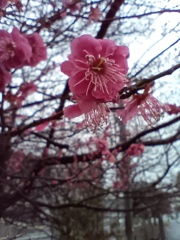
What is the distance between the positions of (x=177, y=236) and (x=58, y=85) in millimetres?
1612

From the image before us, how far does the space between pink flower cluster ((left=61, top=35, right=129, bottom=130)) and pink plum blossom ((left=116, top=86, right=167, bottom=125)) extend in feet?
0.19

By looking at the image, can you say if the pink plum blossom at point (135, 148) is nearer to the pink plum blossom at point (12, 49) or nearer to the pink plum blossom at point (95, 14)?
the pink plum blossom at point (95, 14)

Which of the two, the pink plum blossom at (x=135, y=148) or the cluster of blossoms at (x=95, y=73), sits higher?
the pink plum blossom at (x=135, y=148)

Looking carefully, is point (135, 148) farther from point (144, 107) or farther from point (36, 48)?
point (144, 107)

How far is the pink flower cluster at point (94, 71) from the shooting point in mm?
502

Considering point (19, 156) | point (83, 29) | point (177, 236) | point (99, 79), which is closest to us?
point (99, 79)

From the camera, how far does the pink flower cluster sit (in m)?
0.50

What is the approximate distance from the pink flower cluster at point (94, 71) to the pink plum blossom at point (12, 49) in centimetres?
33

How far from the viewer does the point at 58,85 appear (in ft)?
8.91

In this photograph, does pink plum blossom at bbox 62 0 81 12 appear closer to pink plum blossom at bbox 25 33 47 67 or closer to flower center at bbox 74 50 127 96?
pink plum blossom at bbox 25 33 47 67

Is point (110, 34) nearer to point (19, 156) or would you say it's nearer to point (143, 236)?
point (19, 156)

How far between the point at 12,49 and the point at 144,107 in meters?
0.43

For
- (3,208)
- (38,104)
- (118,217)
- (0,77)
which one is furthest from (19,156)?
(0,77)

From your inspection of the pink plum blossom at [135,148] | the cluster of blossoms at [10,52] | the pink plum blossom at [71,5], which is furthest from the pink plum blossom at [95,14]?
the pink plum blossom at [135,148]
